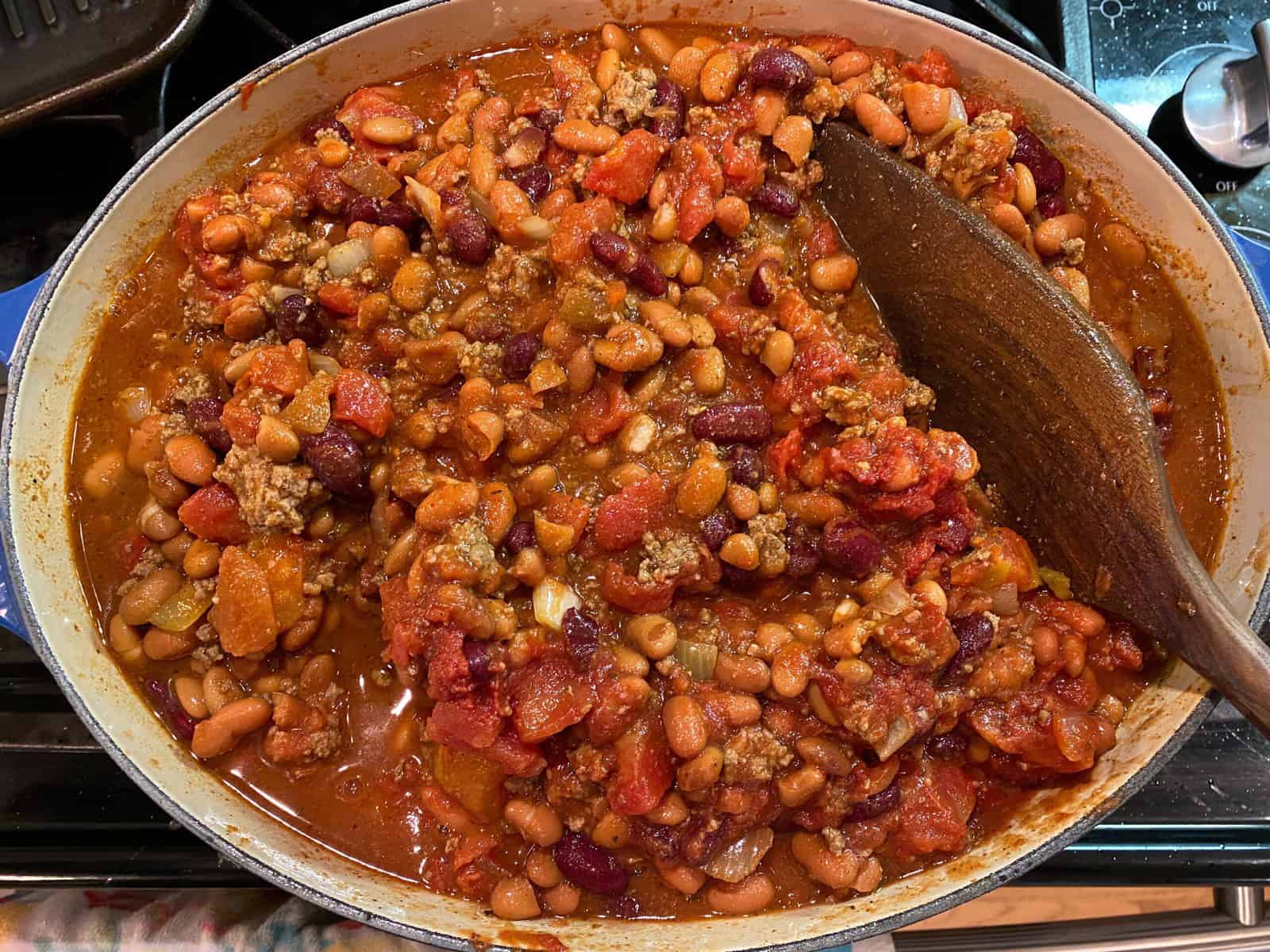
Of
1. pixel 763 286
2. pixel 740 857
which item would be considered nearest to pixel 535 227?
pixel 763 286

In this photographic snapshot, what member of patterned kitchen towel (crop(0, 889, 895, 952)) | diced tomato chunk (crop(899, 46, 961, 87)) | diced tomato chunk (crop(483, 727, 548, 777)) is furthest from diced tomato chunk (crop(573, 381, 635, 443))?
patterned kitchen towel (crop(0, 889, 895, 952))

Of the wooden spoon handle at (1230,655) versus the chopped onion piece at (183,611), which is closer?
the wooden spoon handle at (1230,655)


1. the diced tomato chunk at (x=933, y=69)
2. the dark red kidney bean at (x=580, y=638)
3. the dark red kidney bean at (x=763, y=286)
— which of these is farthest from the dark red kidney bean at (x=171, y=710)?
the diced tomato chunk at (x=933, y=69)

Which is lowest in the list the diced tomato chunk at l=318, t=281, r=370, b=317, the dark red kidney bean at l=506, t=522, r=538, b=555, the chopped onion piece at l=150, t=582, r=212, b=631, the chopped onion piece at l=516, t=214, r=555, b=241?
the chopped onion piece at l=150, t=582, r=212, b=631

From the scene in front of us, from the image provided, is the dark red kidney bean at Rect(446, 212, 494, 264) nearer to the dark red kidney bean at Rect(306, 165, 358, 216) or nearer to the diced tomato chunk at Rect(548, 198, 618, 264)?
the diced tomato chunk at Rect(548, 198, 618, 264)

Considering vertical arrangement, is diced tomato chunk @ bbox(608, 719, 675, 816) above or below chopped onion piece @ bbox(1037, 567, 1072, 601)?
above

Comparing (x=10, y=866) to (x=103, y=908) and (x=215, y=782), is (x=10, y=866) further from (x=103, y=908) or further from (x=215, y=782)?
(x=215, y=782)

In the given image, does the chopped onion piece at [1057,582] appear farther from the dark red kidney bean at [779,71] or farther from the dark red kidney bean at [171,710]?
the dark red kidney bean at [171,710]

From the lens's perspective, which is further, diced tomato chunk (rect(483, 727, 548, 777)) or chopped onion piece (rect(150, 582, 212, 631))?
chopped onion piece (rect(150, 582, 212, 631))
